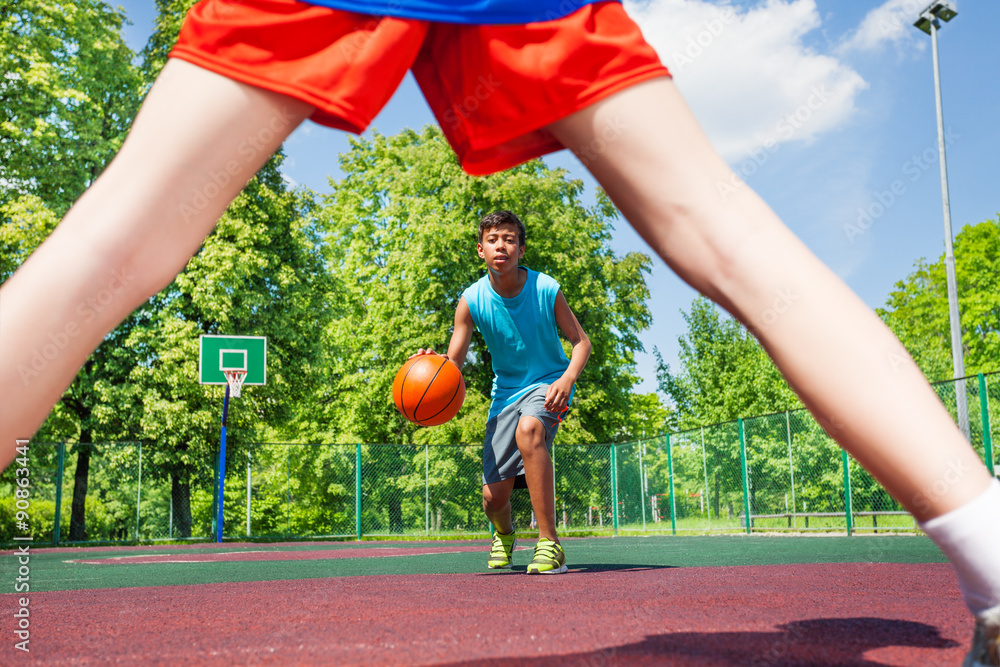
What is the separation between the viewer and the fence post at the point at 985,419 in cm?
1111

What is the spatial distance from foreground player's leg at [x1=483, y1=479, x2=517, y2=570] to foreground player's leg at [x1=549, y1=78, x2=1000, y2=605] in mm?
4135

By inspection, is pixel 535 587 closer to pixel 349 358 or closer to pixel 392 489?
pixel 392 489

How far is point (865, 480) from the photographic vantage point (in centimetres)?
1416

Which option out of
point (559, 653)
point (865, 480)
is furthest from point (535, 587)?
point (865, 480)

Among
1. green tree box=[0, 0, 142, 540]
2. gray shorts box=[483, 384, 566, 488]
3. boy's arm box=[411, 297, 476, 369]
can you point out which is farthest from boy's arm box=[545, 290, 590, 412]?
green tree box=[0, 0, 142, 540]

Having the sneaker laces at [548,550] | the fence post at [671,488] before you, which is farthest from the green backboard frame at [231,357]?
the sneaker laces at [548,550]

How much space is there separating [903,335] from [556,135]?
39874 millimetres

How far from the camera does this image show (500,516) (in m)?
5.68

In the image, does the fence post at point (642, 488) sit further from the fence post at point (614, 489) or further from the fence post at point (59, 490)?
the fence post at point (59, 490)

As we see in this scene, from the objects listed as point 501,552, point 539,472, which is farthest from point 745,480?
point 539,472

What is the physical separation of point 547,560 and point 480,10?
160 inches

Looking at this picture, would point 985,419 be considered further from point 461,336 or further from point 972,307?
point 972,307

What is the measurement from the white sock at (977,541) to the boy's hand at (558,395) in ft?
12.7

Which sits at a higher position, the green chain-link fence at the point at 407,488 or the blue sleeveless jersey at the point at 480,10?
the blue sleeveless jersey at the point at 480,10
